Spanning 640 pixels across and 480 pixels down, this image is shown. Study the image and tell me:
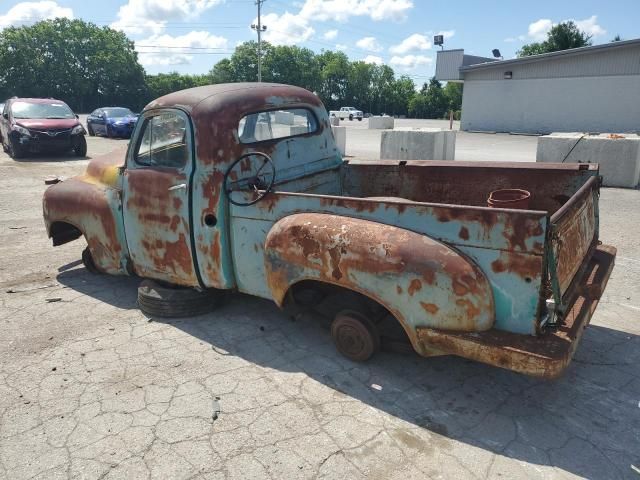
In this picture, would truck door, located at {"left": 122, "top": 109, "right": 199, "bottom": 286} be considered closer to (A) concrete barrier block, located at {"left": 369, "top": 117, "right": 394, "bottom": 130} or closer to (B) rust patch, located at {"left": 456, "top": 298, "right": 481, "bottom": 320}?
(B) rust patch, located at {"left": 456, "top": 298, "right": 481, "bottom": 320}

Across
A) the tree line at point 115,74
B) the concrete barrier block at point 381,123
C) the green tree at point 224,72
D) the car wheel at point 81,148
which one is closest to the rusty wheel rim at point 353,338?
the car wheel at point 81,148

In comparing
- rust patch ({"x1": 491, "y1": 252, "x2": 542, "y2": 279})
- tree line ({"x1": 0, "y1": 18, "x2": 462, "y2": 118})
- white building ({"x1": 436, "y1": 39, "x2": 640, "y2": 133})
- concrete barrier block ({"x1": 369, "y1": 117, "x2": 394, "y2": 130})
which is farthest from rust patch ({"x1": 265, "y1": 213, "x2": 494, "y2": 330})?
tree line ({"x1": 0, "y1": 18, "x2": 462, "y2": 118})

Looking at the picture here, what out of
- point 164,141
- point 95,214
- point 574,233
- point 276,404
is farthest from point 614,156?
point 95,214

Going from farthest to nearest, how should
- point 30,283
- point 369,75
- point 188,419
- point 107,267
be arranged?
point 369,75 < point 30,283 < point 107,267 < point 188,419

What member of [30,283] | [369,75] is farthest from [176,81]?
[30,283]

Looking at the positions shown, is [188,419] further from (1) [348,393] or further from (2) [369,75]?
(2) [369,75]

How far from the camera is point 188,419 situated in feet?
9.07

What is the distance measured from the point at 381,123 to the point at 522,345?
2661cm

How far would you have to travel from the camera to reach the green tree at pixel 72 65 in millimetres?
51844

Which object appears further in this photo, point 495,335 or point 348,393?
point 348,393

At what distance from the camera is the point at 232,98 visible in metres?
3.69

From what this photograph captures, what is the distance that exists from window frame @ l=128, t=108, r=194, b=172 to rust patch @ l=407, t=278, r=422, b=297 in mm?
1897

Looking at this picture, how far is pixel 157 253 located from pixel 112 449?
1.71 metres

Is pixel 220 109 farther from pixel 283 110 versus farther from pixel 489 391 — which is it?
pixel 489 391
